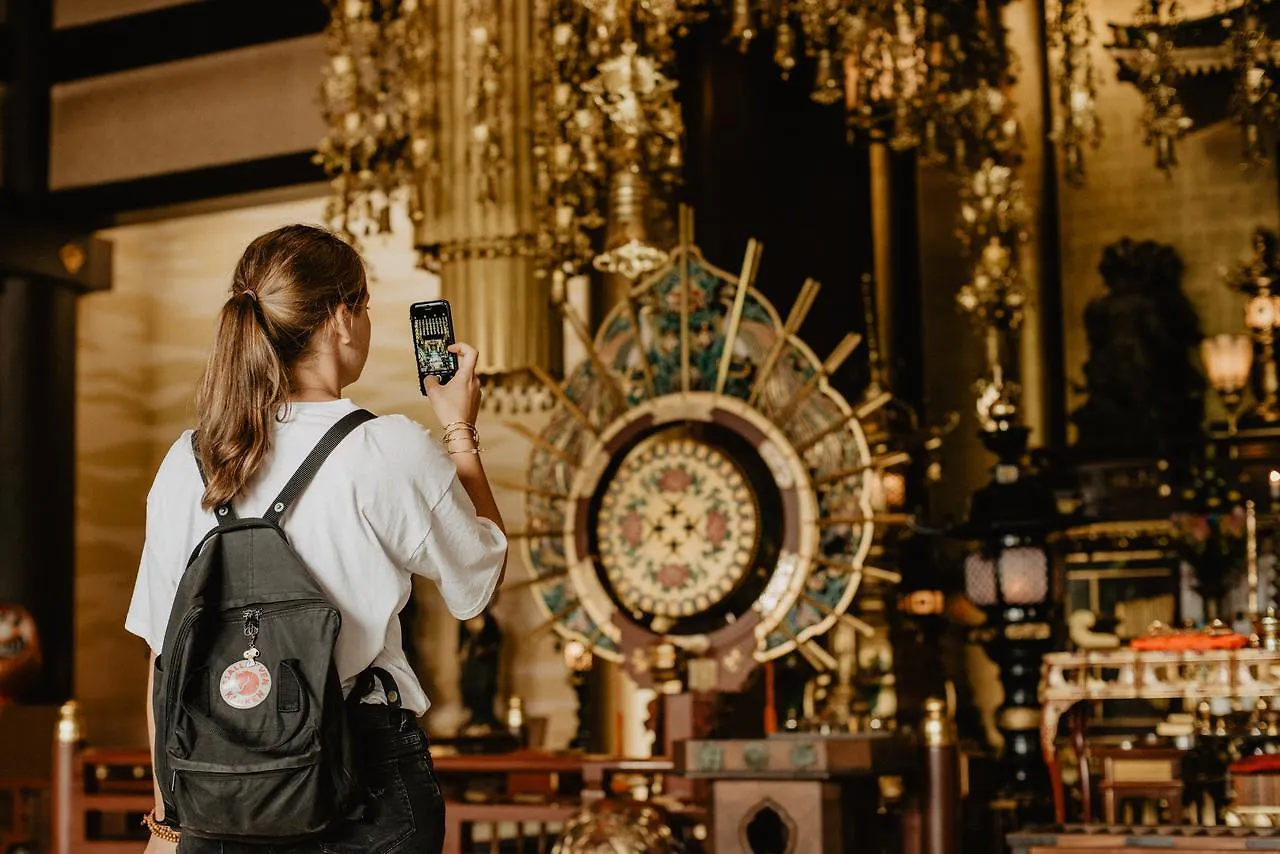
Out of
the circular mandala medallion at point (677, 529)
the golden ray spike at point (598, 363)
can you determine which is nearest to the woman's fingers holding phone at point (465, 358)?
the circular mandala medallion at point (677, 529)

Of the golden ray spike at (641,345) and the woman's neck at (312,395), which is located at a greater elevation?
the golden ray spike at (641,345)

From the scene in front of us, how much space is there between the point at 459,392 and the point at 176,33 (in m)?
6.64

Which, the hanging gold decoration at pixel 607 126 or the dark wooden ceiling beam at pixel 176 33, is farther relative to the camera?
the dark wooden ceiling beam at pixel 176 33

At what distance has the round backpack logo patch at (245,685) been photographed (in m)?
1.49

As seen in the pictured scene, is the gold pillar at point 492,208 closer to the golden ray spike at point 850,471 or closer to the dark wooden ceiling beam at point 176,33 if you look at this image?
the golden ray spike at point 850,471

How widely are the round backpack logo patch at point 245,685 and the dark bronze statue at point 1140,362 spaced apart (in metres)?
7.80

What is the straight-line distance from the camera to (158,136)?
26.0 ft

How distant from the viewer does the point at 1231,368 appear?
8758mm

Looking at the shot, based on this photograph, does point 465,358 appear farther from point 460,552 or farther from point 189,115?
point 189,115

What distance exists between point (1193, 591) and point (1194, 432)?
36.3 inches

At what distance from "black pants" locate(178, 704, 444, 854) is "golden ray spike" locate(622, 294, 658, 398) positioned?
11.8 ft

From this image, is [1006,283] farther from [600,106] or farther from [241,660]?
[241,660]

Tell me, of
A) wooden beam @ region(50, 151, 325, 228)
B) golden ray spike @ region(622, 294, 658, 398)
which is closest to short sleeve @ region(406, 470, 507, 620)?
golden ray spike @ region(622, 294, 658, 398)

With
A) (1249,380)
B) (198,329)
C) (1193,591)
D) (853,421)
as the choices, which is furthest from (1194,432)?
(198,329)
